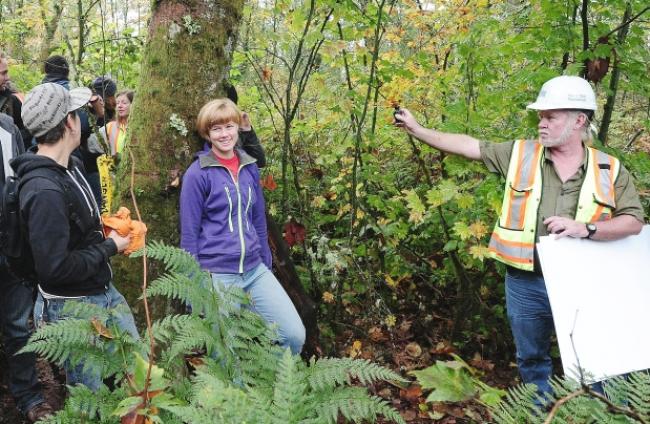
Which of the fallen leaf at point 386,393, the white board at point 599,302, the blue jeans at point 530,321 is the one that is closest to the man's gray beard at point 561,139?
the white board at point 599,302

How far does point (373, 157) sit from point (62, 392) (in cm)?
323

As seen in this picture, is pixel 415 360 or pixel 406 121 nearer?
pixel 406 121

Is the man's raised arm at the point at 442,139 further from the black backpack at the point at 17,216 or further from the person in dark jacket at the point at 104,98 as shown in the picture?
the person in dark jacket at the point at 104,98

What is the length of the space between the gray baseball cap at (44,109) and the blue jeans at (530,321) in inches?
118

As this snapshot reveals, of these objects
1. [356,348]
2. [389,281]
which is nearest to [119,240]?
[356,348]

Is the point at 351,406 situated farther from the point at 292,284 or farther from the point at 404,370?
the point at 404,370

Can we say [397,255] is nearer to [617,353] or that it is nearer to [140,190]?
[617,353]

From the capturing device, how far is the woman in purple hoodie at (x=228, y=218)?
3.24 meters

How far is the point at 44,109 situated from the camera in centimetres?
254

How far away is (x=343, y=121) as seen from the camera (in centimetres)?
498

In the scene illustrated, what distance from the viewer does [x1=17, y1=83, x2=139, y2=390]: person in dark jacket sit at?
2.40m

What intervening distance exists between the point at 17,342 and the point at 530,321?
3.58 meters

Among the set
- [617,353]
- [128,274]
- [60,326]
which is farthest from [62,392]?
[617,353]

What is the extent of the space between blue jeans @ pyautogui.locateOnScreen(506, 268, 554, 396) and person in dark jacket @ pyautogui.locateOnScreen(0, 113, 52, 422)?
3.30 metres
